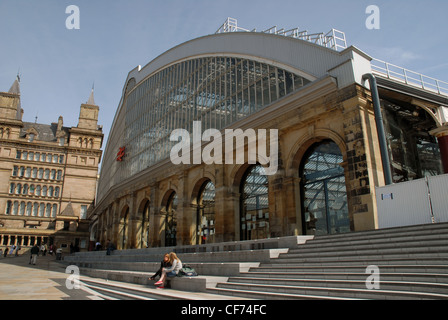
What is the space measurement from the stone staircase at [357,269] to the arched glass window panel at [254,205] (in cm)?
784

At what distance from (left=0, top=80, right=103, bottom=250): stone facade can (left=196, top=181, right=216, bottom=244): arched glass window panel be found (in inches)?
1737

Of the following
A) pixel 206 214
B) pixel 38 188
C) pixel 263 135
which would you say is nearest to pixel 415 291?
pixel 263 135

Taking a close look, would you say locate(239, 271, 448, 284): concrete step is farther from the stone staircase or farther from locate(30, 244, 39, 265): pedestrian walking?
locate(30, 244, 39, 265): pedestrian walking

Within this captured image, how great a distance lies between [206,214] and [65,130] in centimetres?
6862

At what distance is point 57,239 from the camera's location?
5988 cm

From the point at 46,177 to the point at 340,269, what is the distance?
7512 cm

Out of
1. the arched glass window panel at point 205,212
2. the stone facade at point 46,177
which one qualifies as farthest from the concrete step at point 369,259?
the stone facade at point 46,177

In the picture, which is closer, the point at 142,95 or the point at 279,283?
the point at 279,283

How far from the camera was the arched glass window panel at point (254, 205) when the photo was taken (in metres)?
20.0

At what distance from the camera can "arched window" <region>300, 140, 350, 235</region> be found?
631 inches

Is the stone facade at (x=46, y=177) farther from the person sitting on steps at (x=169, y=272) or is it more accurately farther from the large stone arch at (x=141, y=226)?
the person sitting on steps at (x=169, y=272)

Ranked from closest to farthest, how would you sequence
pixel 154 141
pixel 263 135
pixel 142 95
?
pixel 263 135 → pixel 154 141 → pixel 142 95
